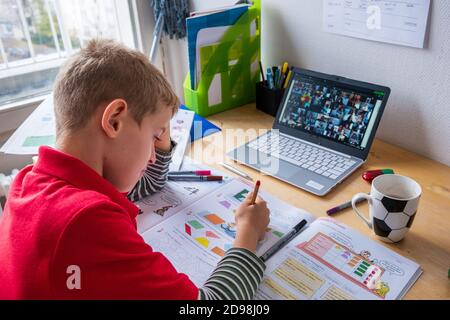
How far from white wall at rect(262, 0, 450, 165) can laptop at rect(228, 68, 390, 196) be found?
100 millimetres

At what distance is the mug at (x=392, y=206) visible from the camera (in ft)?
2.30

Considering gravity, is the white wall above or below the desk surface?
above

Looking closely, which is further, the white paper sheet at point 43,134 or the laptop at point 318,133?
the white paper sheet at point 43,134

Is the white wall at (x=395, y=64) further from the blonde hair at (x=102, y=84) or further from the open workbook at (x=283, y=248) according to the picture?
the blonde hair at (x=102, y=84)

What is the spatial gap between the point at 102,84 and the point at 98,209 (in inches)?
8.1

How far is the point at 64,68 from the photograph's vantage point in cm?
68

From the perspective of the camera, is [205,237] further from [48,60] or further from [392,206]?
[48,60]

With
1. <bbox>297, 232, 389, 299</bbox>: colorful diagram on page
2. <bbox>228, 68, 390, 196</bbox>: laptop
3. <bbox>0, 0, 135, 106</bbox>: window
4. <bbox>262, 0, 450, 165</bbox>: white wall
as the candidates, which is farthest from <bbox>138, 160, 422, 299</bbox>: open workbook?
<bbox>0, 0, 135, 106</bbox>: window

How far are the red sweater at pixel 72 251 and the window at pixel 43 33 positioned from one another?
1.06 m

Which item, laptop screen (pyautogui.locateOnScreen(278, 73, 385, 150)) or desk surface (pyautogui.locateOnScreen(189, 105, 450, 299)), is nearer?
desk surface (pyautogui.locateOnScreen(189, 105, 450, 299))

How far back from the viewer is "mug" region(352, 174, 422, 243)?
2.30 feet

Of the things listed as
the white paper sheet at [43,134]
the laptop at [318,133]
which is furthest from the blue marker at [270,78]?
the white paper sheet at [43,134]

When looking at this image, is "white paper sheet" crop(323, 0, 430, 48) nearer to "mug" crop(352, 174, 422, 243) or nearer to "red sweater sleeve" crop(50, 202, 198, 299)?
"mug" crop(352, 174, 422, 243)
